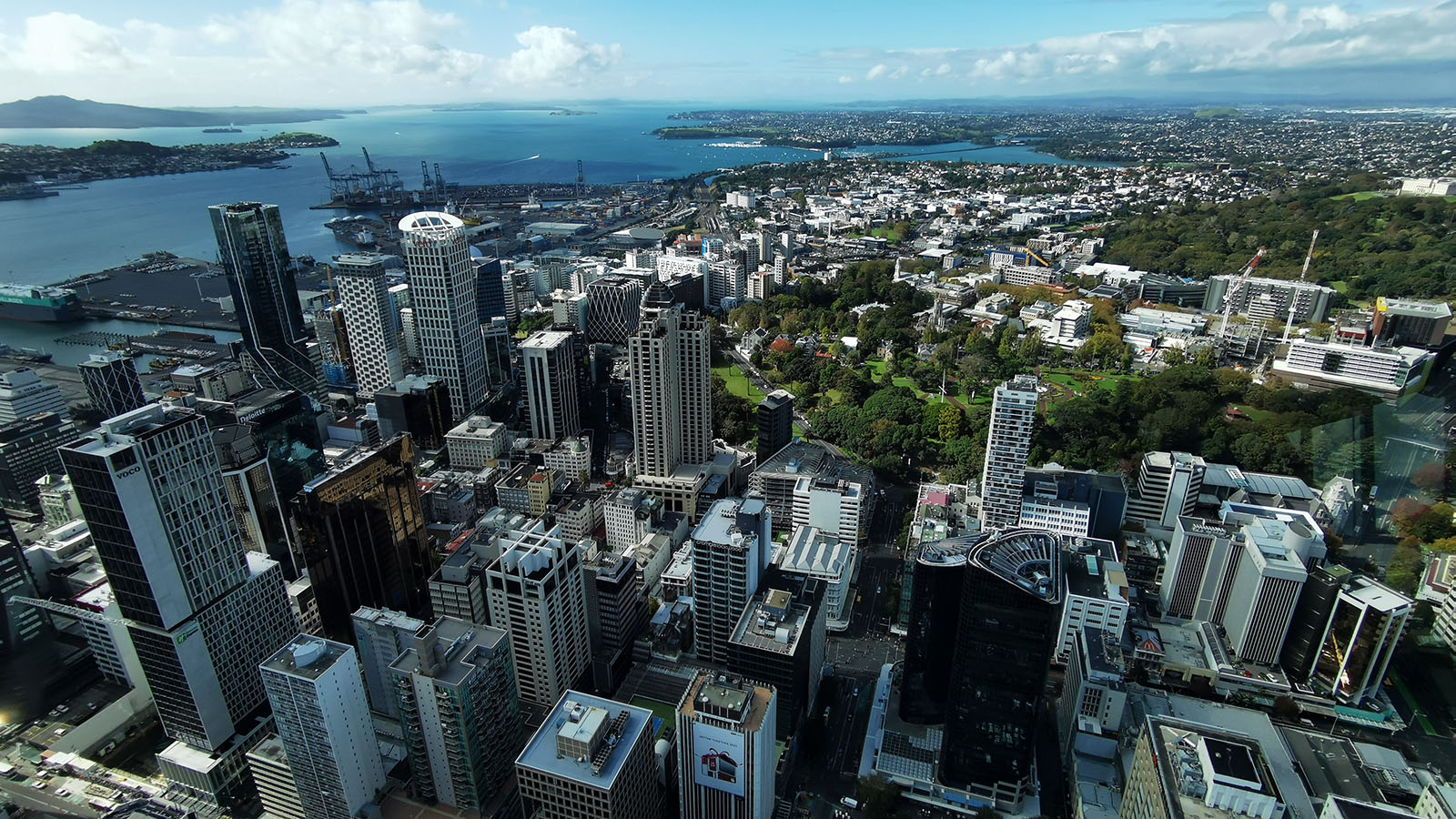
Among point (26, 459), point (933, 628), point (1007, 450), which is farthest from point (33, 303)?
point (1007, 450)

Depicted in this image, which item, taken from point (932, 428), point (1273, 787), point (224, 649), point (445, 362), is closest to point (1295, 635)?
point (1273, 787)

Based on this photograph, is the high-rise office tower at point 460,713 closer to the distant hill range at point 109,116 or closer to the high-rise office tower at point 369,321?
the high-rise office tower at point 369,321

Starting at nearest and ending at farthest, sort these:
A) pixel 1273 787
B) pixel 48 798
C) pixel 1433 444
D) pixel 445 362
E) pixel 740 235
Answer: pixel 1273 787 < pixel 48 798 < pixel 1433 444 < pixel 445 362 < pixel 740 235

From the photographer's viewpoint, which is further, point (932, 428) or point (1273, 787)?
point (932, 428)

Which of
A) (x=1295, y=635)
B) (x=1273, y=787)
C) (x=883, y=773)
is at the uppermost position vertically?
(x=1273, y=787)

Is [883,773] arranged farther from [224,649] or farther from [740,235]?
[740,235]

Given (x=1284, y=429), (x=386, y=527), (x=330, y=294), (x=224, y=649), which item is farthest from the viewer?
(x=330, y=294)

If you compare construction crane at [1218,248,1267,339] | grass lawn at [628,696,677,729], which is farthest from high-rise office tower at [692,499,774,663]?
construction crane at [1218,248,1267,339]
